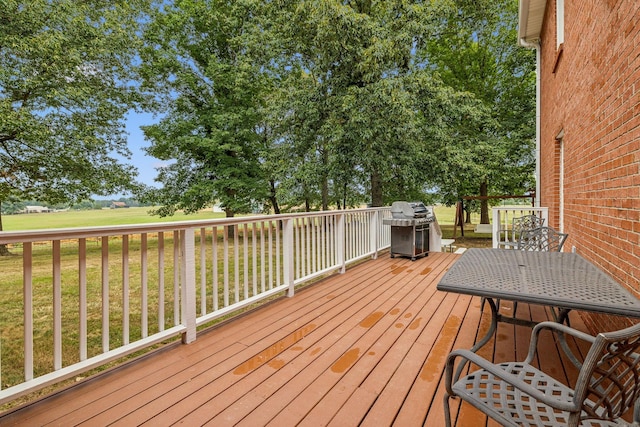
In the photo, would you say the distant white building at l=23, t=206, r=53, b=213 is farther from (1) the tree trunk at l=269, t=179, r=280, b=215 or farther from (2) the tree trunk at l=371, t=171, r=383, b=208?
(2) the tree trunk at l=371, t=171, r=383, b=208

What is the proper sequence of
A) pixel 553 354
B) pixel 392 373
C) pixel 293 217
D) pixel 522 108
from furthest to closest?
1. pixel 522 108
2. pixel 293 217
3. pixel 553 354
4. pixel 392 373

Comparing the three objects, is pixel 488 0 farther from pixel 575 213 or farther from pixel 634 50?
pixel 634 50

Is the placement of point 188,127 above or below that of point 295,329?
above

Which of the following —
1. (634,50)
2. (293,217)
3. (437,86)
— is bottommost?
(293,217)

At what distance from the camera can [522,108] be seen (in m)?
12.7

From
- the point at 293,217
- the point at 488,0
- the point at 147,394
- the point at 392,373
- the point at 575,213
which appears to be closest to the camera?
the point at 147,394

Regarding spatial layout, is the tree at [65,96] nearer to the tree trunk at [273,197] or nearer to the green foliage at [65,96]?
Answer: the green foliage at [65,96]

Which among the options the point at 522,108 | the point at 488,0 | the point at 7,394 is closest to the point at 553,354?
the point at 7,394

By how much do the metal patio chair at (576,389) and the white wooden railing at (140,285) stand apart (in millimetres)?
2116

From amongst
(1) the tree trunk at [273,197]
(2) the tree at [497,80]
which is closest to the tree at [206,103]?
(1) the tree trunk at [273,197]

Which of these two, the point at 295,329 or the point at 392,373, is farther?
the point at 295,329

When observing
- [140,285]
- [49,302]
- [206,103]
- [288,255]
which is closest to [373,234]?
[288,255]

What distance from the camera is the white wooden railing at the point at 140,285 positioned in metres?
1.92

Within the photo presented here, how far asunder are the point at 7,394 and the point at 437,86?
9579 millimetres
